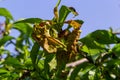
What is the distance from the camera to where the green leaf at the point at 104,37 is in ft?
3.93

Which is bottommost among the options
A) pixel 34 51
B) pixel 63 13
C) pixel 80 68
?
pixel 80 68

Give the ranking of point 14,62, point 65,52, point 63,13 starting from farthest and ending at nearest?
point 14,62, point 63,13, point 65,52

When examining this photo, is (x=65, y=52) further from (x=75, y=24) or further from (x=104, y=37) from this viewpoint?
(x=104, y=37)

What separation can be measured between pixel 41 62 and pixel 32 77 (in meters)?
0.07

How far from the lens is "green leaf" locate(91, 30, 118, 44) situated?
120 cm

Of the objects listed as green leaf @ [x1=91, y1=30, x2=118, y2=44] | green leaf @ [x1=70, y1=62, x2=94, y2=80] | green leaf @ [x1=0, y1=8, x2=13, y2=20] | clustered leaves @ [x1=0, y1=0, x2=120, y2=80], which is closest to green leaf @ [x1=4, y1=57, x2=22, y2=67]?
clustered leaves @ [x1=0, y1=0, x2=120, y2=80]

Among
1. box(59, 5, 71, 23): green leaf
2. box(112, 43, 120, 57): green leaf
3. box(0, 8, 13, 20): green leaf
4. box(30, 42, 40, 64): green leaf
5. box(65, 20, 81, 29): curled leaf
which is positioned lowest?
box(112, 43, 120, 57): green leaf

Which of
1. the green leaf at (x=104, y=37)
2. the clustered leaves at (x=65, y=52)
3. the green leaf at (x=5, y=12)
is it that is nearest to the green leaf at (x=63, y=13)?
the clustered leaves at (x=65, y=52)

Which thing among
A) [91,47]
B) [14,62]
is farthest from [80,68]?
[14,62]

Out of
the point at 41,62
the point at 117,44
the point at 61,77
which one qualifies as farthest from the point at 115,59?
the point at 41,62

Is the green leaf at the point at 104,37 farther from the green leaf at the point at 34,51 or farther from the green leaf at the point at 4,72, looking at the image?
the green leaf at the point at 4,72

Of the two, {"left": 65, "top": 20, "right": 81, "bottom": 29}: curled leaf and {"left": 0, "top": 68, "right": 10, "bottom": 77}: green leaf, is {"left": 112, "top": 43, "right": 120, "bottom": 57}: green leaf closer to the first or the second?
{"left": 65, "top": 20, "right": 81, "bottom": 29}: curled leaf

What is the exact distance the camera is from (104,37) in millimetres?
1220

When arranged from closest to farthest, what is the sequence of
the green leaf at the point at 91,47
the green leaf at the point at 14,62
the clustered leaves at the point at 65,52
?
the clustered leaves at the point at 65,52
the green leaf at the point at 91,47
the green leaf at the point at 14,62
